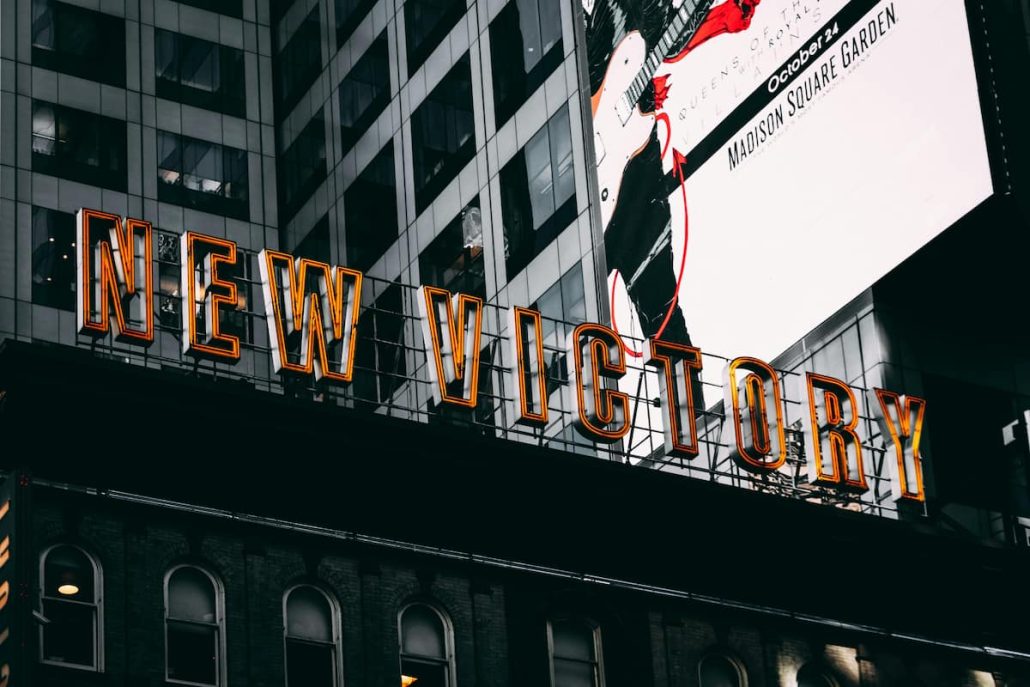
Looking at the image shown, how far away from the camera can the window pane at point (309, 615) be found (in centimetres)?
4734

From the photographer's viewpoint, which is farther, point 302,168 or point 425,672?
point 302,168

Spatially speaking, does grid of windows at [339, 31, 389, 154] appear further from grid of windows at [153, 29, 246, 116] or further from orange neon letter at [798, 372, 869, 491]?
orange neon letter at [798, 372, 869, 491]

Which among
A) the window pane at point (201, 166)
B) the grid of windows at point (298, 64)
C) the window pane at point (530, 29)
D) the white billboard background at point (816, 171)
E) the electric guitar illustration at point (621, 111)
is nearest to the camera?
the white billboard background at point (816, 171)

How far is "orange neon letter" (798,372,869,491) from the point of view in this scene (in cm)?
4934

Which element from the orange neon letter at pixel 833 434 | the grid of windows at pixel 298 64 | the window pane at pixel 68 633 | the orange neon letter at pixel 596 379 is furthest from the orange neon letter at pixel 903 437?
the grid of windows at pixel 298 64

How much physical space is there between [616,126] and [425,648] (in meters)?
27.0

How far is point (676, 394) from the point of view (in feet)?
161

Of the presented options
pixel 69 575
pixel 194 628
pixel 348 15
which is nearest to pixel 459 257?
pixel 348 15

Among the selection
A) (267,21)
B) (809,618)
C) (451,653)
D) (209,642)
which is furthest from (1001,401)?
(267,21)

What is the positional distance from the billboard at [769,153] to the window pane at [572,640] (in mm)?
7588

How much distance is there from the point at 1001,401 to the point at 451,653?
20362mm

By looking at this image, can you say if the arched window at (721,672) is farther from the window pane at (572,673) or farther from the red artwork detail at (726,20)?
the red artwork detail at (726,20)

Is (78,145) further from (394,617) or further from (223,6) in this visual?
(394,617)

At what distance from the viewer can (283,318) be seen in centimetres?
4706
